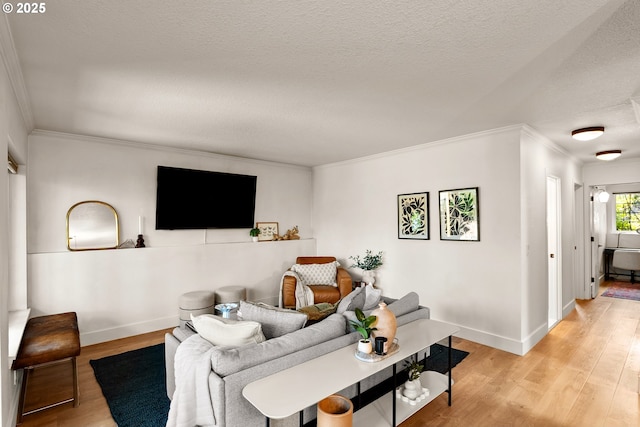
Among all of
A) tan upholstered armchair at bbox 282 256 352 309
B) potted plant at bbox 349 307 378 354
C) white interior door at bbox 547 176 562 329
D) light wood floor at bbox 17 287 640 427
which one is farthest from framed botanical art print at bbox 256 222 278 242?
white interior door at bbox 547 176 562 329

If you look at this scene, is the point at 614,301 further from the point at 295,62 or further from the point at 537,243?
the point at 295,62

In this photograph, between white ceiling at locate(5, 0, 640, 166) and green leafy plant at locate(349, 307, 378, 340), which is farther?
green leafy plant at locate(349, 307, 378, 340)

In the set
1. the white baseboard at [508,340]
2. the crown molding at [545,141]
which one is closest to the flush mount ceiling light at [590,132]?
the crown molding at [545,141]

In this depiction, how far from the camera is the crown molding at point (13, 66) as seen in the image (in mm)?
1738

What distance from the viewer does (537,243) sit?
390 cm

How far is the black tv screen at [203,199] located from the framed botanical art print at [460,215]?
9.80 feet

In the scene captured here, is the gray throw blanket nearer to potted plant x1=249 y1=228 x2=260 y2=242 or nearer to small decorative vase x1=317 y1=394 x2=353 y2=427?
small decorative vase x1=317 y1=394 x2=353 y2=427

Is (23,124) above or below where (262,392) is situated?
above

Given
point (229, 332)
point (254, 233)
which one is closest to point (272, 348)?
point (229, 332)

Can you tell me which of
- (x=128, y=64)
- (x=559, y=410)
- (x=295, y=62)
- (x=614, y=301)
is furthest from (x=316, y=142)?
(x=614, y=301)

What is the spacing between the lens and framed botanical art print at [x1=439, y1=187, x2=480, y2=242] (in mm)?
3920

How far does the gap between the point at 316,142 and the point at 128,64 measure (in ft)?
8.20

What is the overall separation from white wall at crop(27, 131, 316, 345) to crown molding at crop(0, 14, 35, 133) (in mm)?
982

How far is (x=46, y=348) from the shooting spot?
2.49 meters
